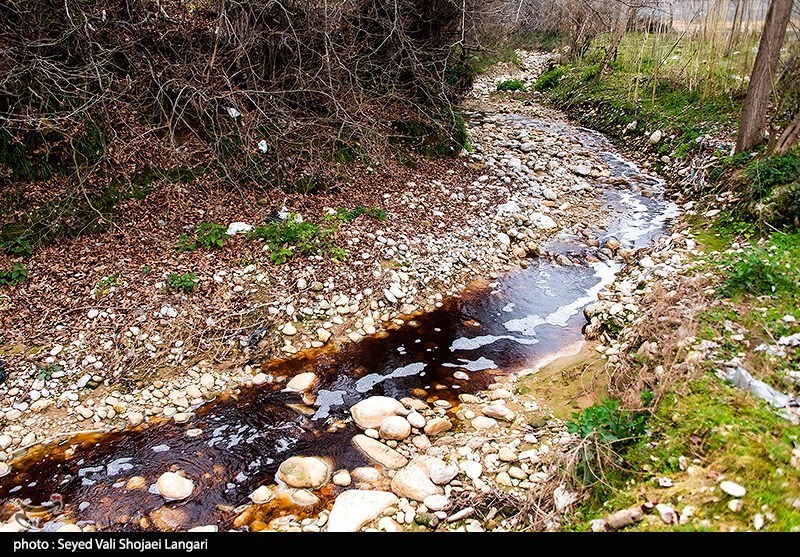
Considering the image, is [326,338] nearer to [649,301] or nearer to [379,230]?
[379,230]

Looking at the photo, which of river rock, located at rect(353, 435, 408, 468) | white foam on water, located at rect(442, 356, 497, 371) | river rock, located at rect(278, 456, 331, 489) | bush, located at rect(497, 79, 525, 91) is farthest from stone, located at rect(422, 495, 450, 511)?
bush, located at rect(497, 79, 525, 91)

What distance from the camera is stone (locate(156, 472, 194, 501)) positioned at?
343 cm

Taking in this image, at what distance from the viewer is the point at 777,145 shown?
6.31 meters

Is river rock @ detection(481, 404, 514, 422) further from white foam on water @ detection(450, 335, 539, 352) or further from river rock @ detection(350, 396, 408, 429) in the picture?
white foam on water @ detection(450, 335, 539, 352)

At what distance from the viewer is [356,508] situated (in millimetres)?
3248

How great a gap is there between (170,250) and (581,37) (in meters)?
13.9

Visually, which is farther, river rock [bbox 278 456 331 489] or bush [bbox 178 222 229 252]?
bush [bbox 178 222 229 252]

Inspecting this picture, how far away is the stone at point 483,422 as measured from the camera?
4.02 m

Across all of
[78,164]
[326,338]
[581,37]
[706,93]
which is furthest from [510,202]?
[581,37]

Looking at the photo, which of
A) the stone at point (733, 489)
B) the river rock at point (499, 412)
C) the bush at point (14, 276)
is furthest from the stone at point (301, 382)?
the stone at point (733, 489)

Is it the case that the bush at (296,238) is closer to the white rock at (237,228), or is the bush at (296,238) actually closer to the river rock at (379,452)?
the white rock at (237,228)

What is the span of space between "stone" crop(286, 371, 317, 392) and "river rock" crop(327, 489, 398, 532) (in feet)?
4.25

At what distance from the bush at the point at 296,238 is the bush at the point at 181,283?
95 centimetres

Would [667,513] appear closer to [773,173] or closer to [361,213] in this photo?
[361,213]
